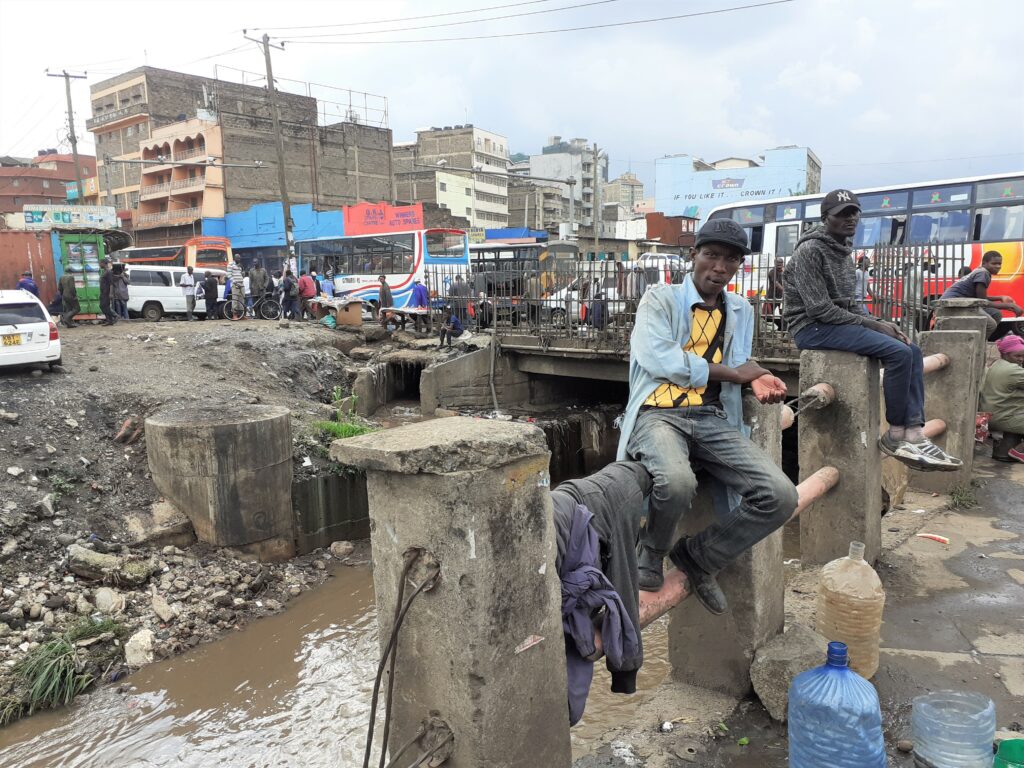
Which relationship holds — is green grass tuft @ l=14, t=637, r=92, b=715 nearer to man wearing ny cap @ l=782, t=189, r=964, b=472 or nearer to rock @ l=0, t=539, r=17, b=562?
rock @ l=0, t=539, r=17, b=562

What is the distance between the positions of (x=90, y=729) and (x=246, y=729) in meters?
1.30

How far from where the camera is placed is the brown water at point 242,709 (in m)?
5.26

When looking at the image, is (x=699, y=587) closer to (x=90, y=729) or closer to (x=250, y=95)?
(x=90, y=729)

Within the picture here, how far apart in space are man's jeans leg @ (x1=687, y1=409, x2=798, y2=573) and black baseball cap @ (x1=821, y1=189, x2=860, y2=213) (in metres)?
1.85

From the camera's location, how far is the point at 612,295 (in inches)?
529

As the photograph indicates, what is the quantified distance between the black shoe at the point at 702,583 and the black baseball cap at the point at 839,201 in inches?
85.7

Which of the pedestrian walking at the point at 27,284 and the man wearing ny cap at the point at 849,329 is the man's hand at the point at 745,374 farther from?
the pedestrian walking at the point at 27,284

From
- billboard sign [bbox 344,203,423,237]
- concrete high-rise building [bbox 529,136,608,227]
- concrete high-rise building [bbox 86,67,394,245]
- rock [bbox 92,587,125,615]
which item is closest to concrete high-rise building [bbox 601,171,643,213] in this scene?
concrete high-rise building [bbox 529,136,608,227]

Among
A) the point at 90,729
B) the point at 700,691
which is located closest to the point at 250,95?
the point at 90,729

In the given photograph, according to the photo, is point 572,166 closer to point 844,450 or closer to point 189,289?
point 189,289

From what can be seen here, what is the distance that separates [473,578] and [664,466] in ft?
3.07

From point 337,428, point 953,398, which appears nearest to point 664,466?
point 953,398

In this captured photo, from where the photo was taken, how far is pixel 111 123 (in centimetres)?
4978

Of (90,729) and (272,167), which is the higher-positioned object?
(272,167)
